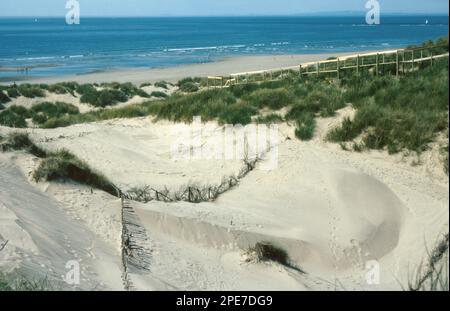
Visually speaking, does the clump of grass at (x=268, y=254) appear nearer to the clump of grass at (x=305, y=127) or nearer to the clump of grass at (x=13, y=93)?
the clump of grass at (x=305, y=127)

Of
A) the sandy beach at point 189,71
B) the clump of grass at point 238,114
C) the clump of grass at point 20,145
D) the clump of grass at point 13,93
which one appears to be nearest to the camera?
the clump of grass at point 20,145

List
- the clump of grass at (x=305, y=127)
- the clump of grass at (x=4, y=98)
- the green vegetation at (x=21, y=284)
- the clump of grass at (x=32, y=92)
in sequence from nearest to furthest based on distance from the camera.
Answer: the green vegetation at (x=21, y=284)
the clump of grass at (x=305, y=127)
the clump of grass at (x=4, y=98)
the clump of grass at (x=32, y=92)

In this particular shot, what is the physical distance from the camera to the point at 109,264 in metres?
6.32

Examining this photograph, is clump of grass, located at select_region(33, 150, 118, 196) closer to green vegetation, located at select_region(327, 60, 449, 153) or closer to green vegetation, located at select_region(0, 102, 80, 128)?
green vegetation, located at select_region(327, 60, 449, 153)

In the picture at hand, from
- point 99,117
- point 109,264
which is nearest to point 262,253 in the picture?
point 109,264

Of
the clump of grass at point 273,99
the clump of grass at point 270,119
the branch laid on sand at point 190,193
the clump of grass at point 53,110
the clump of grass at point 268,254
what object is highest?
the clump of grass at point 273,99

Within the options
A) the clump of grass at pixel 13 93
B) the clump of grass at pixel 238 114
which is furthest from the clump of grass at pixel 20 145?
the clump of grass at pixel 13 93

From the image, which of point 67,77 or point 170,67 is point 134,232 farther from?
point 170,67

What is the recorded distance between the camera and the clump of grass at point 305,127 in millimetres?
10516

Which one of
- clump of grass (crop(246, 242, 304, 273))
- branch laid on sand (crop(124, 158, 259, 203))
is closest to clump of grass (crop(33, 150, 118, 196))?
branch laid on sand (crop(124, 158, 259, 203))

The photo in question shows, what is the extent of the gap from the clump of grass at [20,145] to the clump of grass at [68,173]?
3.92ft

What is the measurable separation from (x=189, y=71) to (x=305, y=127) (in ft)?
128

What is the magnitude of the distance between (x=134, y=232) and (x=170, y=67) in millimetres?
46141

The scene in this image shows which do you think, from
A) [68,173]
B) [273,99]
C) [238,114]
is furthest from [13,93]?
[68,173]
